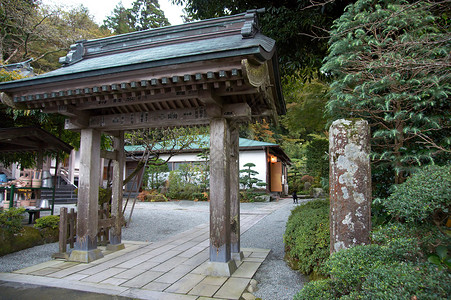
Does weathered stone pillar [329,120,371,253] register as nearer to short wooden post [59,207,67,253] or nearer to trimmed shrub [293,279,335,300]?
trimmed shrub [293,279,335,300]

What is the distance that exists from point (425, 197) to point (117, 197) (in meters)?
5.91

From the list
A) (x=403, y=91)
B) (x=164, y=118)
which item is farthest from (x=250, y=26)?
(x=403, y=91)

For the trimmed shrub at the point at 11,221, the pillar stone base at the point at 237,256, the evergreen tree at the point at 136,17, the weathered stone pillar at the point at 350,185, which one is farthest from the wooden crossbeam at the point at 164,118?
the evergreen tree at the point at 136,17

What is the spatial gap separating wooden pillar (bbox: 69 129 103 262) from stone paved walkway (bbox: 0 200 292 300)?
0.22 meters

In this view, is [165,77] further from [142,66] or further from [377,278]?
[377,278]

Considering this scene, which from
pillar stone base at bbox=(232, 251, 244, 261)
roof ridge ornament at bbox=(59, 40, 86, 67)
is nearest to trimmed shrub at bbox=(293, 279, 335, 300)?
pillar stone base at bbox=(232, 251, 244, 261)

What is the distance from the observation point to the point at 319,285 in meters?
2.46

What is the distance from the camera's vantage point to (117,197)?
6.32 metres

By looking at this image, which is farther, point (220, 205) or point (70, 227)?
point (70, 227)

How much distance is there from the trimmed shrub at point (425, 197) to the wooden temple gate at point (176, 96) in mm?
2224

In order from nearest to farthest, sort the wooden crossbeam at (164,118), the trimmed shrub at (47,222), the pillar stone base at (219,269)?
the pillar stone base at (219,269), the wooden crossbeam at (164,118), the trimmed shrub at (47,222)

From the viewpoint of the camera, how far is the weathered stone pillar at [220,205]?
4410 millimetres

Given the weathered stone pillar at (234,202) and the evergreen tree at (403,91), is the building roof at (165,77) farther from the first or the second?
the evergreen tree at (403,91)

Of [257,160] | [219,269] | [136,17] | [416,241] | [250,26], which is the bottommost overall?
[219,269]
